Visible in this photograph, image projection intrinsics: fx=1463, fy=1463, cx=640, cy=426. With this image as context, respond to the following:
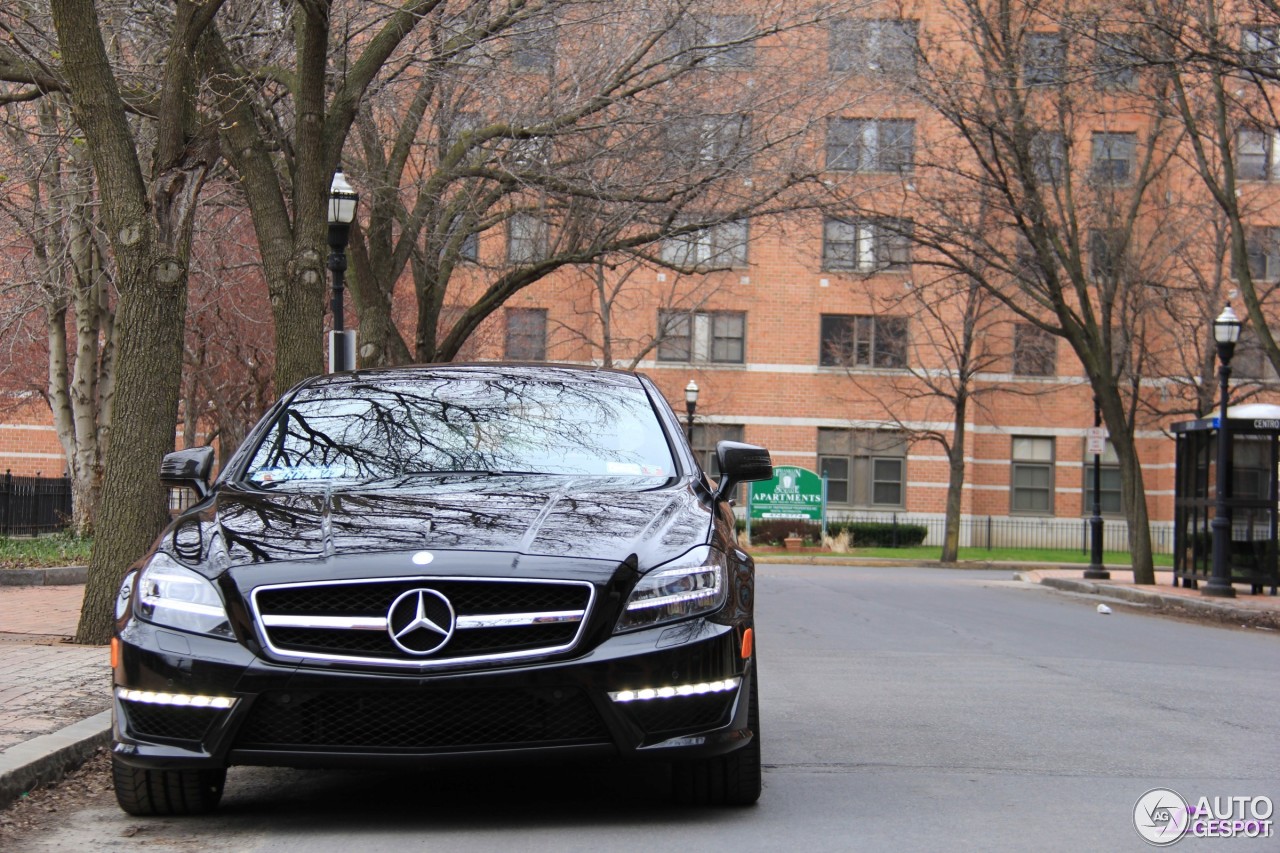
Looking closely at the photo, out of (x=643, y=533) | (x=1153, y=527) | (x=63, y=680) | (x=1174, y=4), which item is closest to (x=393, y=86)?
(x=1174, y=4)

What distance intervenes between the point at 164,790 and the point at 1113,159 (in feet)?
86.5

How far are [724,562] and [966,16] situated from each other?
2030 cm

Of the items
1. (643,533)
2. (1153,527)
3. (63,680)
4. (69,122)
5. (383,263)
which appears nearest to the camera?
(643,533)

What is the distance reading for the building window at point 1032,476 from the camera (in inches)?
1769

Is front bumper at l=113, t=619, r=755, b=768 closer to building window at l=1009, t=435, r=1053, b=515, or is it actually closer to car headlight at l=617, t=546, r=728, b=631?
car headlight at l=617, t=546, r=728, b=631

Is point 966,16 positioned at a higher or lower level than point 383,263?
higher

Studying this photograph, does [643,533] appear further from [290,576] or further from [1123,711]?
[1123,711]

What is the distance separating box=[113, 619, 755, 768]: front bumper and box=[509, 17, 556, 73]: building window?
11.0 metres

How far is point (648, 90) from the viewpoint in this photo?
17578 mm

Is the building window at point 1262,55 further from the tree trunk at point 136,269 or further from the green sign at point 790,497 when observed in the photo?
the green sign at point 790,497

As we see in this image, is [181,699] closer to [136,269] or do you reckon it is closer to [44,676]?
[44,676]

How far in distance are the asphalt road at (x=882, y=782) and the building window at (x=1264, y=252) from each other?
62.7 ft

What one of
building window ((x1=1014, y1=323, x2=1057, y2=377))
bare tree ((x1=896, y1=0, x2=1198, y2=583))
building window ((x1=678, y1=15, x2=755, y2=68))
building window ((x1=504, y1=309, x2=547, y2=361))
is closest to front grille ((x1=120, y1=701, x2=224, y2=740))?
building window ((x1=678, y1=15, x2=755, y2=68))

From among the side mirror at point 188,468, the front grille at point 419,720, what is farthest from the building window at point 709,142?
the front grille at point 419,720
